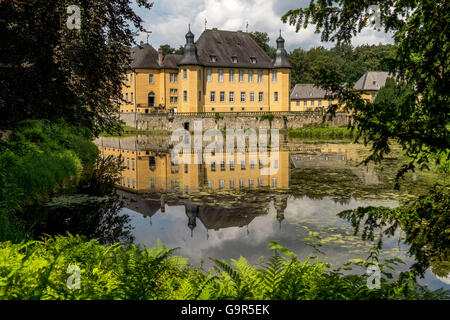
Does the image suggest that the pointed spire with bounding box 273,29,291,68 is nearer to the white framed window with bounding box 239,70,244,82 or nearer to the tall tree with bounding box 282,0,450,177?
the white framed window with bounding box 239,70,244,82

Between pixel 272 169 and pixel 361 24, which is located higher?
pixel 361 24

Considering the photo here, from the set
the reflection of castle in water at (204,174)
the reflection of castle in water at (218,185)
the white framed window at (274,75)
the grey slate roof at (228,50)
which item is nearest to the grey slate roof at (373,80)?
the white framed window at (274,75)

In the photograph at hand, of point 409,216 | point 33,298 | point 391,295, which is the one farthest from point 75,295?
point 409,216

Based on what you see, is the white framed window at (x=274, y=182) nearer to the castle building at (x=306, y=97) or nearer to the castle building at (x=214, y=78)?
the castle building at (x=214, y=78)

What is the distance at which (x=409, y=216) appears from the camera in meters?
4.40

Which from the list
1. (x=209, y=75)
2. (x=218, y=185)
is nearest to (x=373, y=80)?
(x=209, y=75)

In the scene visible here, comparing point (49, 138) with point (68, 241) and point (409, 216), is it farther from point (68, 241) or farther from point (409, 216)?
point (409, 216)

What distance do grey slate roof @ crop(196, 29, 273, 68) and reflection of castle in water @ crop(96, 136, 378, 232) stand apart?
33215mm

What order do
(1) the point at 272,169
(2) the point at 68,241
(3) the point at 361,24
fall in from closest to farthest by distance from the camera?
1. (3) the point at 361,24
2. (2) the point at 68,241
3. (1) the point at 272,169

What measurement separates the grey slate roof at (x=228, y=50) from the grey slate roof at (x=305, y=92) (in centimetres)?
1562

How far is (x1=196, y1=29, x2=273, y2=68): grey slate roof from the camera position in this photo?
52438 mm

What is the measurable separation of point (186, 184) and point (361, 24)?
9.70 meters

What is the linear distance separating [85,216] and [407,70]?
7277 millimetres

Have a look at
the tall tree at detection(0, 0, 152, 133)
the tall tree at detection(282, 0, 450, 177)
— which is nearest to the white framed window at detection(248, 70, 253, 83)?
the tall tree at detection(0, 0, 152, 133)
